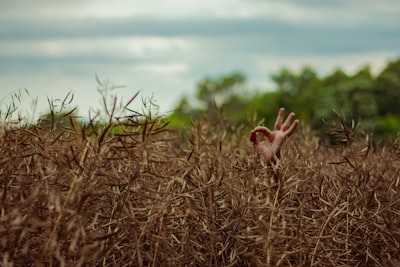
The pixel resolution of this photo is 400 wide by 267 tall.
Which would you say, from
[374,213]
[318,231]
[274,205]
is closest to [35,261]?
[274,205]

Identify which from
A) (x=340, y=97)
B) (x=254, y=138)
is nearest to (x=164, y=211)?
(x=254, y=138)

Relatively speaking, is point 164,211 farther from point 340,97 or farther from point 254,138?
point 340,97

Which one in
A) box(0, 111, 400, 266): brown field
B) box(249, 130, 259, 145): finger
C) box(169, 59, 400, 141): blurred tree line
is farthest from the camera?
box(169, 59, 400, 141): blurred tree line

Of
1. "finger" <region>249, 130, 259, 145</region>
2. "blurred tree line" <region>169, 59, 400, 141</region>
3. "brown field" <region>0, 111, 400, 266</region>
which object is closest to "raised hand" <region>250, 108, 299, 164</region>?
"finger" <region>249, 130, 259, 145</region>

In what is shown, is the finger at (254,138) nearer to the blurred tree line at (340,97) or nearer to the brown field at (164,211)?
the brown field at (164,211)

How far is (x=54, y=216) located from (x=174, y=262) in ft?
2.46

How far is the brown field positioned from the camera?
144 inches

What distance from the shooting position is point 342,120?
15.9 ft

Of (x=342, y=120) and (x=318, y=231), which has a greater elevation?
(x=342, y=120)

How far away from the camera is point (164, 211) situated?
3959 millimetres

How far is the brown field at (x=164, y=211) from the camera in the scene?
3664mm

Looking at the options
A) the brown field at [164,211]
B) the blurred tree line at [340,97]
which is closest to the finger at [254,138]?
the brown field at [164,211]

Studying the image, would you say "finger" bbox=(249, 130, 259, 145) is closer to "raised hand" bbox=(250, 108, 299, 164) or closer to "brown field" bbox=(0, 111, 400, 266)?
"raised hand" bbox=(250, 108, 299, 164)

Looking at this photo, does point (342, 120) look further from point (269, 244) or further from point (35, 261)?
point (35, 261)
